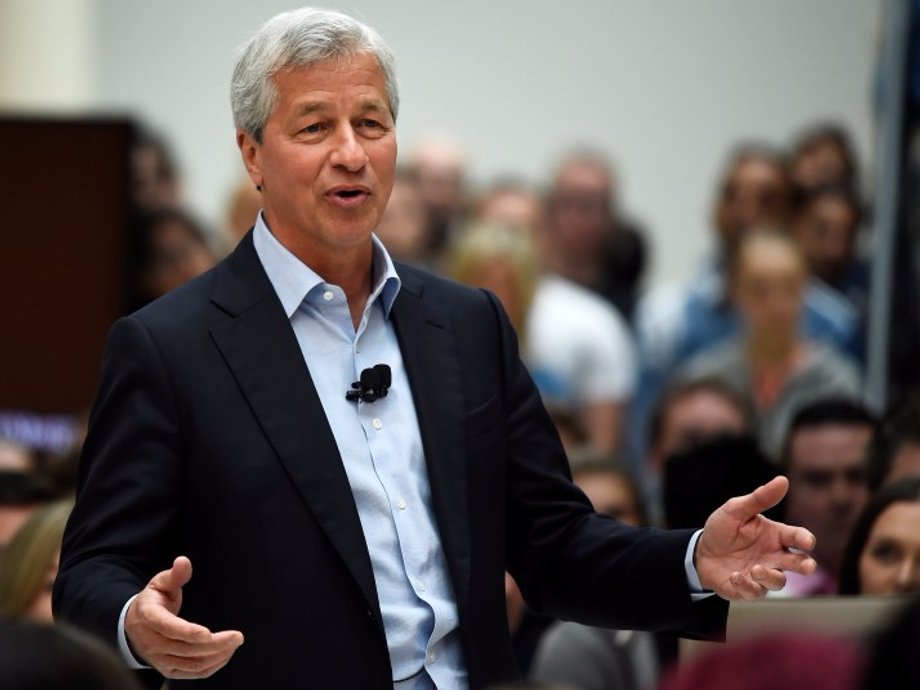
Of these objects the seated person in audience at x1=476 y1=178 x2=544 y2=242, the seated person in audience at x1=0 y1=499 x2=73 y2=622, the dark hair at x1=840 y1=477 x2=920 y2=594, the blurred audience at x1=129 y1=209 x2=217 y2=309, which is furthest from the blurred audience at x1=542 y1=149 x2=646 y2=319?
the seated person in audience at x1=0 y1=499 x2=73 y2=622

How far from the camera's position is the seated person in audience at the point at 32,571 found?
4133 millimetres

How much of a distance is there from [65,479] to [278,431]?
250cm

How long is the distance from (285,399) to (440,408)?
242 millimetres

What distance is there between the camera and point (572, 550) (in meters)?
3.01

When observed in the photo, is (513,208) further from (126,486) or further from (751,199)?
(126,486)

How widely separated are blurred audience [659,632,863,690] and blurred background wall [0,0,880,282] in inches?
414

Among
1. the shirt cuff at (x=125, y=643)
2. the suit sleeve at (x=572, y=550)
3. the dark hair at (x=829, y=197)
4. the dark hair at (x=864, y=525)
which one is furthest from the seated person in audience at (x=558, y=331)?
the shirt cuff at (x=125, y=643)

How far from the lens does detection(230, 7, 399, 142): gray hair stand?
2885 mm

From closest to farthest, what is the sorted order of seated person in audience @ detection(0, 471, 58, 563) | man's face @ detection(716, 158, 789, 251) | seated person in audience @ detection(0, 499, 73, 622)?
seated person in audience @ detection(0, 499, 73, 622) < seated person in audience @ detection(0, 471, 58, 563) < man's face @ detection(716, 158, 789, 251)

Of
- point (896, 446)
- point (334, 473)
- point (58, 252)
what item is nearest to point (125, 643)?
point (334, 473)

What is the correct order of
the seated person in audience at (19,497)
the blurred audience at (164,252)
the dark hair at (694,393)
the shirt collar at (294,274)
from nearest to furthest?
the shirt collar at (294,274) → the seated person in audience at (19,497) → the dark hair at (694,393) → the blurred audience at (164,252)

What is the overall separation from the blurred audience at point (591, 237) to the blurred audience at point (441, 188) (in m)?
0.53

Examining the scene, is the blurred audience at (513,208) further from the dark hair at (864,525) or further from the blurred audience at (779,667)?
the blurred audience at (779,667)

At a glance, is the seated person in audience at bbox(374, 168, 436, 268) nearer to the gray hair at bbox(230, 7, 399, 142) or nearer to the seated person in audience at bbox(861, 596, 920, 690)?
the gray hair at bbox(230, 7, 399, 142)
